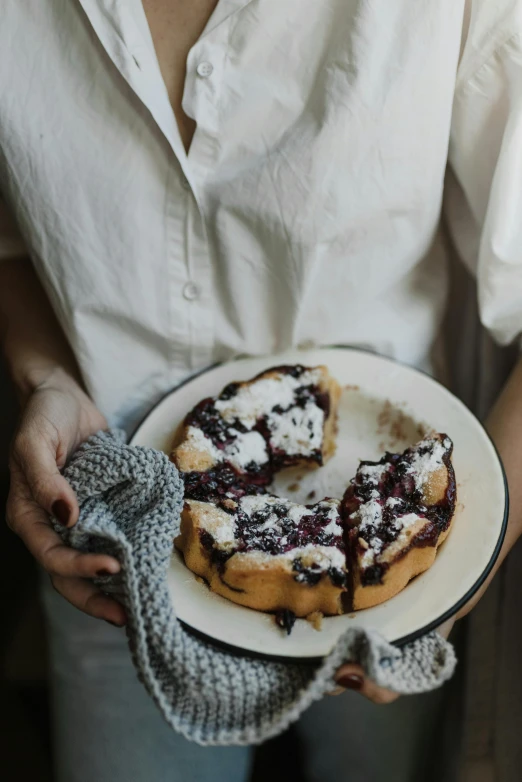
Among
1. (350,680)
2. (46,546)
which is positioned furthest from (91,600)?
(350,680)

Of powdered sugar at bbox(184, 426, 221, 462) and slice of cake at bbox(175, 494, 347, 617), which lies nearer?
slice of cake at bbox(175, 494, 347, 617)

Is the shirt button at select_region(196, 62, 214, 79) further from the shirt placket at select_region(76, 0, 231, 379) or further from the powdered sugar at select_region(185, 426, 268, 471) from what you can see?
the powdered sugar at select_region(185, 426, 268, 471)

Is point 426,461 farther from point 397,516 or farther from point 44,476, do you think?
point 44,476

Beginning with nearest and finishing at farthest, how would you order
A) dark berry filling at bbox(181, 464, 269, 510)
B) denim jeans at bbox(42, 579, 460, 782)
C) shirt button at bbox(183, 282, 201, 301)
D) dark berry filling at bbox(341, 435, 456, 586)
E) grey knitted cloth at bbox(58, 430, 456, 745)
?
1. grey knitted cloth at bbox(58, 430, 456, 745)
2. dark berry filling at bbox(341, 435, 456, 586)
3. dark berry filling at bbox(181, 464, 269, 510)
4. shirt button at bbox(183, 282, 201, 301)
5. denim jeans at bbox(42, 579, 460, 782)

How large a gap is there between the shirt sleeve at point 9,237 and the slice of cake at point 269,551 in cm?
57

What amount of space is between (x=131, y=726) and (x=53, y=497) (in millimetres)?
563

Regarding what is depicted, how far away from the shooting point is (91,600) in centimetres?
89

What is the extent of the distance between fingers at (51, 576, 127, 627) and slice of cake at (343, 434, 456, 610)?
0.95 ft

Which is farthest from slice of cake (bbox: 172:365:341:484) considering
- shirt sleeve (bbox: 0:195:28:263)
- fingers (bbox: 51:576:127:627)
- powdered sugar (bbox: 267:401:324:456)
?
shirt sleeve (bbox: 0:195:28:263)

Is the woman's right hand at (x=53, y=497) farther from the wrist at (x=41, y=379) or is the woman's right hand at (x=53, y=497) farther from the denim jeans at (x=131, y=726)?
the denim jeans at (x=131, y=726)

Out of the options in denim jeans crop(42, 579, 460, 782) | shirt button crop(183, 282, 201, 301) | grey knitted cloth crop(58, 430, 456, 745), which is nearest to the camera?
grey knitted cloth crop(58, 430, 456, 745)

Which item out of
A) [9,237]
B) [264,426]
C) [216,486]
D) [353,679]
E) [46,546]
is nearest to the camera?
[353,679]

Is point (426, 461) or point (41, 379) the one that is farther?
point (41, 379)

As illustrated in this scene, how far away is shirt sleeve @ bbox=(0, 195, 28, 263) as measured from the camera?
3.91 feet
